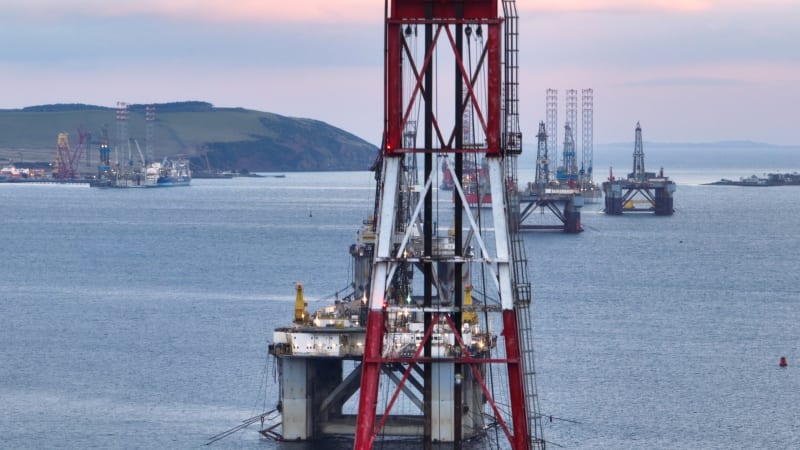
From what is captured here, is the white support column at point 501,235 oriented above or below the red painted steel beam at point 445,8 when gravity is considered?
below

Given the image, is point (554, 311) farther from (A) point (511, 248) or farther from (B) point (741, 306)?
(A) point (511, 248)

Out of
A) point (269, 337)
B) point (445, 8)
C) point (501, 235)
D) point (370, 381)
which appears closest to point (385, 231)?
point (501, 235)

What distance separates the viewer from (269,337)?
89688mm

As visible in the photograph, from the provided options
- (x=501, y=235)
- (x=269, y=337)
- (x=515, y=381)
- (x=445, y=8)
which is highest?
(x=445, y=8)

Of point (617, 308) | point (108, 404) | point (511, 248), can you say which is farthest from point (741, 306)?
point (511, 248)

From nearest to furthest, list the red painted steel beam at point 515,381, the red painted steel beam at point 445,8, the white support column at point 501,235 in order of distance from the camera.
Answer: the white support column at point 501,235 < the red painted steel beam at point 515,381 < the red painted steel beam at point 445,8

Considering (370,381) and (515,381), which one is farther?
(515,381)

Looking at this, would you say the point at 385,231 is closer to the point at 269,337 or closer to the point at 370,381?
the point at 370,381

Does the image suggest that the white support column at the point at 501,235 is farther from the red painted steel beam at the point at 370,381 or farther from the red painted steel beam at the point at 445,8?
the red painted steel beam at the point at 445,8

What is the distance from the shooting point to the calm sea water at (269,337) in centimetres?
6744

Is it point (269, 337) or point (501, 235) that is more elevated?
point (501, 235)

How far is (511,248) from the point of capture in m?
36.2

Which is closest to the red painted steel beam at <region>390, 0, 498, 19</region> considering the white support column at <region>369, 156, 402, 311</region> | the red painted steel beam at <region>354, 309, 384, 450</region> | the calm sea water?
the white support column at <region>369, 156, 402, 311</region>

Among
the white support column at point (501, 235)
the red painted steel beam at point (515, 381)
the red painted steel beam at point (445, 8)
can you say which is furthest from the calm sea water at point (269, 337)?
the red painted steel beam at point (445, 8)
